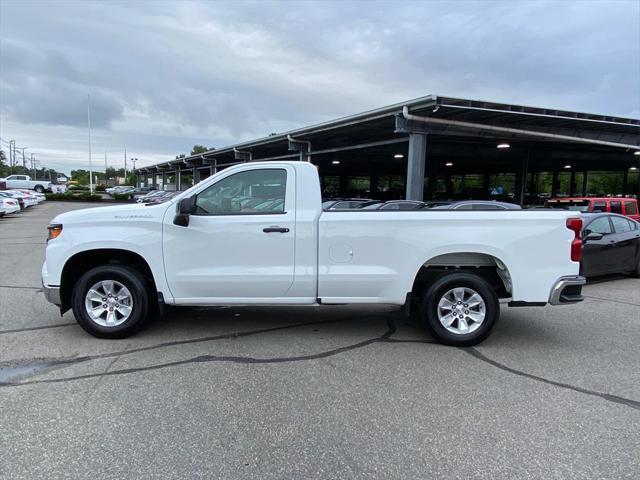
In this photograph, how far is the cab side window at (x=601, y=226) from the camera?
30.1 feet

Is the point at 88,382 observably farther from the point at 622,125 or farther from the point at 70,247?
the point at 622,125

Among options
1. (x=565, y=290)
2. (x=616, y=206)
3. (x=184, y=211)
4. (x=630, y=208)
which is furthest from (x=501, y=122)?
(x=184, y=211)

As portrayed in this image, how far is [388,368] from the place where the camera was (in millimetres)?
4508

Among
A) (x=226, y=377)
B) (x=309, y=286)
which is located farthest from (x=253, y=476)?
(x=309, y=286)

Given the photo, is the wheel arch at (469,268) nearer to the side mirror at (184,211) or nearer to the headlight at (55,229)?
the side mirror at (184,211)

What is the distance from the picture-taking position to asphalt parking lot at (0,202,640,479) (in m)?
2.96

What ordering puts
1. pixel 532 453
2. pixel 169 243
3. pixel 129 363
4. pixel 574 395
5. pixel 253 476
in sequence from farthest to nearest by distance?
pixel 169 243
pixel 129 363
pixel 574 395
pixel 532 453
pixel 253 476

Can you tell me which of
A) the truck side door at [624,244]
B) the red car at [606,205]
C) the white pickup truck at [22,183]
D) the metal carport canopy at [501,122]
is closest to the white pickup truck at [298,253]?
the truck side door at [624,244]

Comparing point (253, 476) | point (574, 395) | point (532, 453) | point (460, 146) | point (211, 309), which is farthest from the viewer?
point (460, 146)

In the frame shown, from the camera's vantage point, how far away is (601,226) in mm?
9336

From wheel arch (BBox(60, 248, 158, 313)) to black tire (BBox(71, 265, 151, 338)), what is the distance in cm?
18

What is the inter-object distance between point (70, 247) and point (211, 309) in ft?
6.98

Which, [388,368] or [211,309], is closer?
[388,368]

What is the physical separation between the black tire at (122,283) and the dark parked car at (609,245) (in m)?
7.78
